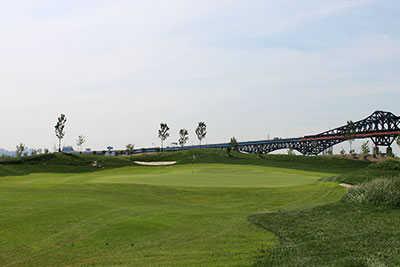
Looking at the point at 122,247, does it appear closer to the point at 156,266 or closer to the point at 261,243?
the point at 156,266

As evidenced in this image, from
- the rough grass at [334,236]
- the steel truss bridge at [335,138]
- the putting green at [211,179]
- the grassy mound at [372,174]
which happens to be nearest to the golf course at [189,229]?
the rough grass at [334,236]

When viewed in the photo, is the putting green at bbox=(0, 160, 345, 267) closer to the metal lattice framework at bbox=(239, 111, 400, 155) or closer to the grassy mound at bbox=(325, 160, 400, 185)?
the grassy mound at bbox=(325, 160, 400, 185)

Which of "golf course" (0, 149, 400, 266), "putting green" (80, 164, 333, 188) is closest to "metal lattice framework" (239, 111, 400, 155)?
"putting green" (80, 164, 333, 188)

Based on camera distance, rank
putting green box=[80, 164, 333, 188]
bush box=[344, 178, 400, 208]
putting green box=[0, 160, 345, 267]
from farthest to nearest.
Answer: putting green box=[80, 164, 333, 188], bush box=[344, 178, 400, 208], putting green box=[0, 160, 345, 267]

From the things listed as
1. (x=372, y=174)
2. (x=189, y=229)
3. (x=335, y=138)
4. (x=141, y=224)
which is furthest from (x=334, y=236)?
(x=335, y=138)

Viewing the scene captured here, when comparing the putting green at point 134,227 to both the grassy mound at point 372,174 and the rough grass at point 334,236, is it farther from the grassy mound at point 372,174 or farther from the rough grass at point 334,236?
the grassy mound at point 372,174

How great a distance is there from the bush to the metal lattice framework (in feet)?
380

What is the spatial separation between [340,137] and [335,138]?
171cm

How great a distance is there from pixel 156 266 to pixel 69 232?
6.78m

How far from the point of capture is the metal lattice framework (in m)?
141

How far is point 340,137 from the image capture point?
149 metres

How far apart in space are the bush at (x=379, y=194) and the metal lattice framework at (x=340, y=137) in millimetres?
115888

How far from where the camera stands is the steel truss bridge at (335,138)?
14088cm

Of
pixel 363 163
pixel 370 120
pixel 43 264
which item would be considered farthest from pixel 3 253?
pixel 370 120
